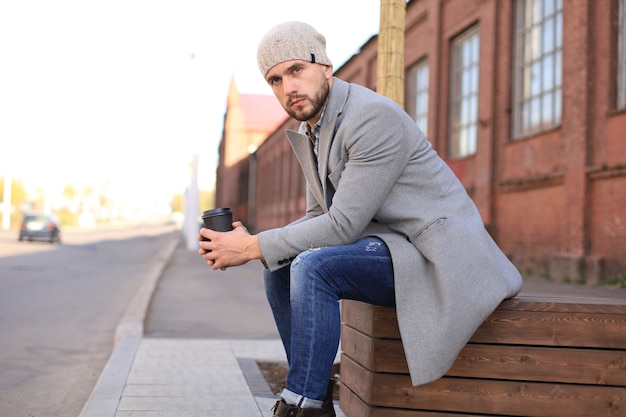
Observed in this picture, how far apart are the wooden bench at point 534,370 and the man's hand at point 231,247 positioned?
0.72 metres

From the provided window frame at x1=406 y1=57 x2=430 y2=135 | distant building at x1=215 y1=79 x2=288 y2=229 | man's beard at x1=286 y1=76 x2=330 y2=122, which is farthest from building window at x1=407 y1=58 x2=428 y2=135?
distant building at x1=215 y1=79 x2=288 y2=229

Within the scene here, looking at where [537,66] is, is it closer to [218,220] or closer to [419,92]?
[419,92]

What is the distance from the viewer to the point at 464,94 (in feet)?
51.2

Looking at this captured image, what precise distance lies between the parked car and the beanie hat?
3056 centimetres

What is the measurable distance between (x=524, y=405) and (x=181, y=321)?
577 centimetres

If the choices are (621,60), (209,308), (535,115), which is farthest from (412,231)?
(535,115)

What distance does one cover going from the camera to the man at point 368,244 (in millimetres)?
2469

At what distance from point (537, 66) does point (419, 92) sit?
6.12 meters

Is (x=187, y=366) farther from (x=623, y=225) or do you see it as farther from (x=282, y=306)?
(x=623, y=225)

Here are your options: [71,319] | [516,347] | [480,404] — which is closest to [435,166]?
[516,347]

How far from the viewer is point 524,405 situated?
8.54 ft

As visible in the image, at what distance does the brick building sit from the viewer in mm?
10188

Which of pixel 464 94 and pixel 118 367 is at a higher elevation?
pixel 464 94

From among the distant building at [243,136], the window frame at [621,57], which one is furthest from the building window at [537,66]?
the distant building at [243,136]
